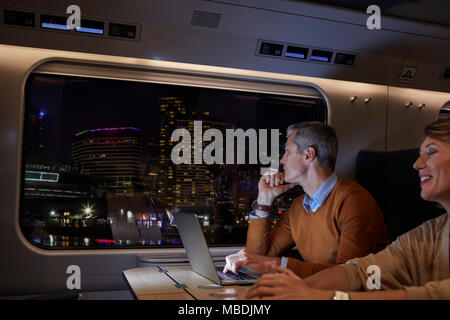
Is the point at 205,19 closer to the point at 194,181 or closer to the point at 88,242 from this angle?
the point at 194,181

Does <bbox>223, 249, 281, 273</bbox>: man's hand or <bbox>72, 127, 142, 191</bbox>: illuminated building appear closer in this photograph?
<bbox>223, 249, 281, 273</bbox>: man's hand

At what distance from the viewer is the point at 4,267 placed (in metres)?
2.89

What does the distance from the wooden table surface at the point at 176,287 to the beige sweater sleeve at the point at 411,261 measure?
0.45 metres

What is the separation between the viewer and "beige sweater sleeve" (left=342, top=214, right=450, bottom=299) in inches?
59.7

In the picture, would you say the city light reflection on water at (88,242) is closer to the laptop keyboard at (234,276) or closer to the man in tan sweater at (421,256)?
the laptop keyboard at (234,276)

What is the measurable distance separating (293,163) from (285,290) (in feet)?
4.15

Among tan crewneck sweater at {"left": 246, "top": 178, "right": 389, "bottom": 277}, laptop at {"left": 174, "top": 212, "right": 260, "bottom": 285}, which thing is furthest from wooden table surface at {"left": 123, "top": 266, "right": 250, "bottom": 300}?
tan crewneck sweater at {"left": 246, "top": 178, "right": 389, "bottom": 277}

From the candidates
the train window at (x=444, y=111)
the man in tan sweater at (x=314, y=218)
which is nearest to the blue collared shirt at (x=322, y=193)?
the man in tan sweater at (x=314, y=218)

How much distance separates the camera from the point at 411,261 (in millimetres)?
1570

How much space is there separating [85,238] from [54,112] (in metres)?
0.97

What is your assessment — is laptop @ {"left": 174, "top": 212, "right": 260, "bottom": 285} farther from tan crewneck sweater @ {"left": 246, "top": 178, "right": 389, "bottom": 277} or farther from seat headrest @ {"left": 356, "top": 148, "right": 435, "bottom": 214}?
seat headrest @ {"left": 356, "top": 148, "right": 435, "bottom": 214}


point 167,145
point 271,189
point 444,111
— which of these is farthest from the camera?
point 444,111

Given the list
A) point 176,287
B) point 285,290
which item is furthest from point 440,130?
point 176,287

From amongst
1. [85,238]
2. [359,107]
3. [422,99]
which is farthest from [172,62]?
[422,99]
